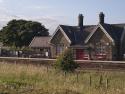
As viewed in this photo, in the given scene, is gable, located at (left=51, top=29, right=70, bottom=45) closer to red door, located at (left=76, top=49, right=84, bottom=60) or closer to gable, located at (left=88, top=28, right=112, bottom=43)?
red door, located at (left=76, top=49, right=84, bottom=60)

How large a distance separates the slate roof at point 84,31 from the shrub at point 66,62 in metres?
27.3

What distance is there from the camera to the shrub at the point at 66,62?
3133 centimetres

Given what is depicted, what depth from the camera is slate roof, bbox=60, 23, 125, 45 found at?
59.9m

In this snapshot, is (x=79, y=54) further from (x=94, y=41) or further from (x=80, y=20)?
(x=80, y=20)

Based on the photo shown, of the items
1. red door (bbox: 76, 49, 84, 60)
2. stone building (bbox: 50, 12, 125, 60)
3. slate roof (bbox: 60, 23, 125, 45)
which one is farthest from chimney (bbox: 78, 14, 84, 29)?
red door (bbox: 76, 49, 84, 60)

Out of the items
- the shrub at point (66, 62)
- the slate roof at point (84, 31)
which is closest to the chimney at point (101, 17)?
the slate roof at point (84, 31)

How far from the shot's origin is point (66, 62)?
3148 centimetres

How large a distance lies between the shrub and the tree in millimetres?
54719

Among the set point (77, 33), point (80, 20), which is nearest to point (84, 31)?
point (77, 33)

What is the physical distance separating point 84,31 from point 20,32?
83.3 feet

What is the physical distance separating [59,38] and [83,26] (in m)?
6.09

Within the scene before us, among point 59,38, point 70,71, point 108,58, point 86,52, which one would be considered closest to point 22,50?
point 59,38

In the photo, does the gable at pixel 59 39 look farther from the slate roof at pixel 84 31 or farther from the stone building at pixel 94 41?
the slate roof at pixel 84 31

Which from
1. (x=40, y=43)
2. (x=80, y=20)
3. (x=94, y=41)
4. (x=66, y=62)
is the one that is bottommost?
(x=66, y=62)
